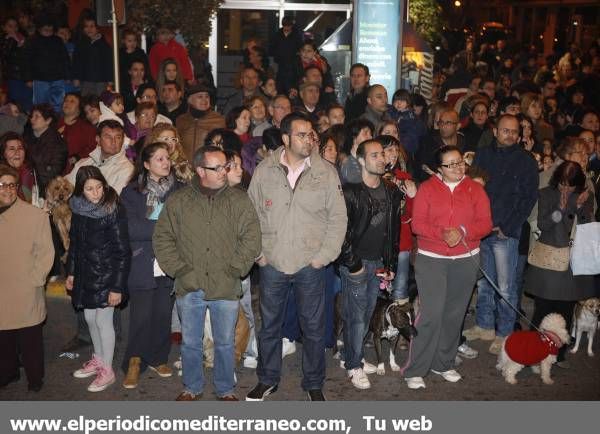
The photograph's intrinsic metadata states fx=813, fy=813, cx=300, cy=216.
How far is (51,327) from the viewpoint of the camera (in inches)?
330

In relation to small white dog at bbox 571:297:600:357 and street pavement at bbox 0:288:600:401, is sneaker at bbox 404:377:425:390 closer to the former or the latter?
street pavement at bbox 0:288:600:401

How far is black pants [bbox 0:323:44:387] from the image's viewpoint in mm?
7055

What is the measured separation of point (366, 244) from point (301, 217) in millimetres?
775

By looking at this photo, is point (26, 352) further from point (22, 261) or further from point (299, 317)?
point (299, 317)

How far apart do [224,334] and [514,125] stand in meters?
3.51

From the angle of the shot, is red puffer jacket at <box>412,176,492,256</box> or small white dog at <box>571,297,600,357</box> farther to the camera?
small white dog at <box>571,297,600,357</box>

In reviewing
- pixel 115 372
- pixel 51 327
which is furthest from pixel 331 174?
pixel 51 327

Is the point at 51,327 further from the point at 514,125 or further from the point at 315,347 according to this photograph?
the point at 514,125

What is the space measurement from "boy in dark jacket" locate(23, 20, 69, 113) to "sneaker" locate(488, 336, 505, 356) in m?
8.30

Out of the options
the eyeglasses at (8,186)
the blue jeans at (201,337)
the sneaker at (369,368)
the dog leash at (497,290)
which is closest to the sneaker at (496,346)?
the dog leash at (497,290)

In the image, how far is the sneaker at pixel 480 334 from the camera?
8477 mm

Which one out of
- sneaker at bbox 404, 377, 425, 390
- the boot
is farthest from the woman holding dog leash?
the boot

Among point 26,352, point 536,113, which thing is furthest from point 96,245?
point 536,113

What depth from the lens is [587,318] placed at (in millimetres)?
8008
